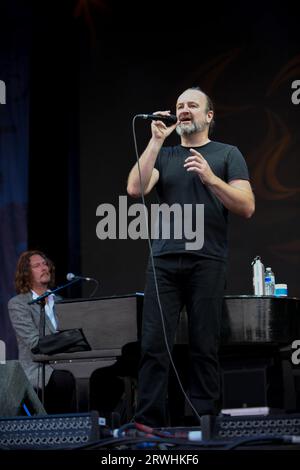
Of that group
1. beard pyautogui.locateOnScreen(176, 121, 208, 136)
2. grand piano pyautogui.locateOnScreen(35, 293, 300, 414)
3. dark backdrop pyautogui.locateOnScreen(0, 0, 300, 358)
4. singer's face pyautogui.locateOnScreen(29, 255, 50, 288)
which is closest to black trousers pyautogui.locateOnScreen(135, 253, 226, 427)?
beard pyautogui.locateOnScreen(176, 121, 208, 136)

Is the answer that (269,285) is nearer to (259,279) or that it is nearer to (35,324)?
(259,279)

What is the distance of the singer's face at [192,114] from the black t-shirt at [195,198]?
0.10 metres

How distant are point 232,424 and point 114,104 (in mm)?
4642

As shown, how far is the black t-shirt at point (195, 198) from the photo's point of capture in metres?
3.55

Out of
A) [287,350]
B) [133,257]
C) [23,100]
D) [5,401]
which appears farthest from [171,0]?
[5,401]

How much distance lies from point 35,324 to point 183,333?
60.6 inches

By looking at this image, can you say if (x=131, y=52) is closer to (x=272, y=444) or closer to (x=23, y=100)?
(x=23, y=100)

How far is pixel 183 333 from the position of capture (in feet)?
14.2

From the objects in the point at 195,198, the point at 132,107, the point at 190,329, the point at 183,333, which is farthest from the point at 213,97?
the point at 190,329

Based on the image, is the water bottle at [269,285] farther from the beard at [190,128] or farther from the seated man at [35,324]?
the beard at [190,128]

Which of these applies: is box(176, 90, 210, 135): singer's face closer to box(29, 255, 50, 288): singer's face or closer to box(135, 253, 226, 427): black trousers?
box(135, 253, 226, 427): black trousers

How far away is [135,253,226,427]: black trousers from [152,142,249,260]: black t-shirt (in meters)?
0.05

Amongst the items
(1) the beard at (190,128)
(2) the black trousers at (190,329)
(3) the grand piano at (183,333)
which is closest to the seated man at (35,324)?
(3) the grand piano at (183,333)

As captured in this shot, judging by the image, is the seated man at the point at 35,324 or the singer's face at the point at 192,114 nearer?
the singer's face at the point at 192,114
